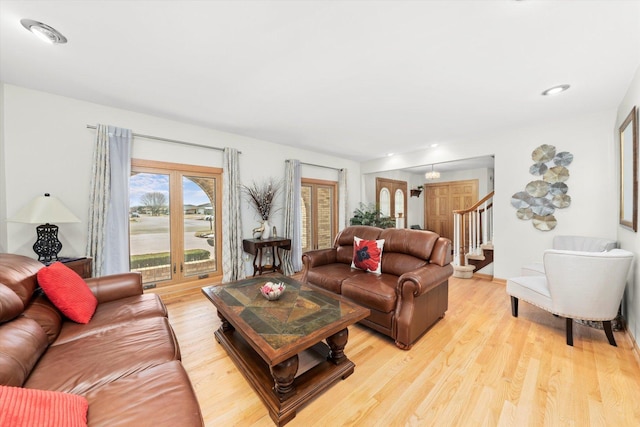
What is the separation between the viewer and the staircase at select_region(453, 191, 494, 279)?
13.9 feet

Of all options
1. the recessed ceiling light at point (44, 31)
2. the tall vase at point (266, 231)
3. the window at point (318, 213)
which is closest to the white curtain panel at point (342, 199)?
the window at point (318, 213)

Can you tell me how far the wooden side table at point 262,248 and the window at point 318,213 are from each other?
78cm

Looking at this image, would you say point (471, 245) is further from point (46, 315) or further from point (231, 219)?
point (46, 315)

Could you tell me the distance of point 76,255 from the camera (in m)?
2.74

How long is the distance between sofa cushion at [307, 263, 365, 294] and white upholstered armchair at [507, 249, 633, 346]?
1.77 m

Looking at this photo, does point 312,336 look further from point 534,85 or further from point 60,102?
point 60,102

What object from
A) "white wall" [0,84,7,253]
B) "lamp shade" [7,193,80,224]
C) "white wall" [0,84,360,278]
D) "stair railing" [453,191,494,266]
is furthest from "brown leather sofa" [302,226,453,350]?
"white wall" [0,84,7,253]

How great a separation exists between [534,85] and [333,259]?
2874mm

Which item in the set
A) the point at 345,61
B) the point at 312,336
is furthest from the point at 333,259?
the point at 345,61

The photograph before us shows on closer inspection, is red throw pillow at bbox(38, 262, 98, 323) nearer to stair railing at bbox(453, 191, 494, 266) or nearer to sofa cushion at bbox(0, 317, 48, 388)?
sofa cushion at bbox(0, 317, 48, 388)

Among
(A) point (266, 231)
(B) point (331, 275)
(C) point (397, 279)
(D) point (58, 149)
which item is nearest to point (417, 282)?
(C) point (397, 279)

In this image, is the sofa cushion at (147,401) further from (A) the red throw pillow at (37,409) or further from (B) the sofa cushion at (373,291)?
(B) the sofa cushion at (373,291)

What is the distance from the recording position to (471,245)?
450 cm

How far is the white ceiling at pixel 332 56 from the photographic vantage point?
1.49 metres
